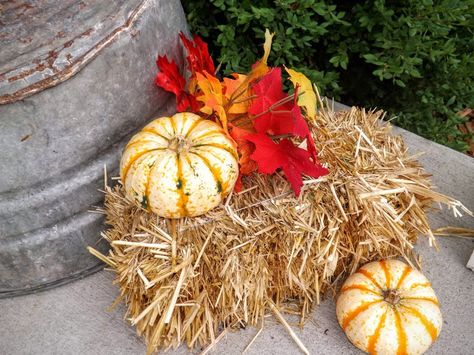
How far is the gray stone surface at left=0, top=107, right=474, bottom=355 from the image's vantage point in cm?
232

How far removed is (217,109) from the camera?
83.0 inches

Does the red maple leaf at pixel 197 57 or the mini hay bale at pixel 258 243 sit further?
Answer: the red maple leaf at pixel 197 57

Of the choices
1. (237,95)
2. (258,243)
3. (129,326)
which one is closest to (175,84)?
(237,95)

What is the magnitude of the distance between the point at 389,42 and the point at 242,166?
125cm

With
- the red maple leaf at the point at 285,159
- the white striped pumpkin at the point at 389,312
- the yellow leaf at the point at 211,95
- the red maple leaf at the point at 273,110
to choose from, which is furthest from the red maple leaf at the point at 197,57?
the white striped pumpkin at the point at 389,312

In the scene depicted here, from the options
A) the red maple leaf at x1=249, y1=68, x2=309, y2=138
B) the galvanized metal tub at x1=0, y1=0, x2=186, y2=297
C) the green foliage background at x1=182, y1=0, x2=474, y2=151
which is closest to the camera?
the galvanized metal tub at x1=0, y1=0, x2=186, y2=297

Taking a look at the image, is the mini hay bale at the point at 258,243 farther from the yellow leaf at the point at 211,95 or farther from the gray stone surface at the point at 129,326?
the yellow leaf at the point at 211,95

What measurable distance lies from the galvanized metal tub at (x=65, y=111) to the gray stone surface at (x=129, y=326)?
13 cm

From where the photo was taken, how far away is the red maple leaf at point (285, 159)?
2.08m

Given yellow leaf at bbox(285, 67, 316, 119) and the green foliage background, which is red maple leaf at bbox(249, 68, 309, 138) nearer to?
Result: yellow leaf at bbox(285, 67, 316, 119)

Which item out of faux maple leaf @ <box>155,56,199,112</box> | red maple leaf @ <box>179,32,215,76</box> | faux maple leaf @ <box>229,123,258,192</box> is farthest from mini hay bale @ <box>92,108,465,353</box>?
red maple leaf @ <box>179,32,215,76</box>

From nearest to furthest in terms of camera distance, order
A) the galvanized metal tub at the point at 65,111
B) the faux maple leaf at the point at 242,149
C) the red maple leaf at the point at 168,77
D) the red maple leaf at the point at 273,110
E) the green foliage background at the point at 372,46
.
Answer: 1. the galvanized metal tub at the point at 65,111
2. the red maple leaf at the point at 273,110
3. the faux maple leaf at the point at 242,149
4. the red maple leaf at the point at 168,77
5. the green foliage background at the point at 372,46

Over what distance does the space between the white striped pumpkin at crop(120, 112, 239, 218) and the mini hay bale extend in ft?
0.41

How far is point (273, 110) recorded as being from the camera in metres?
2.10
